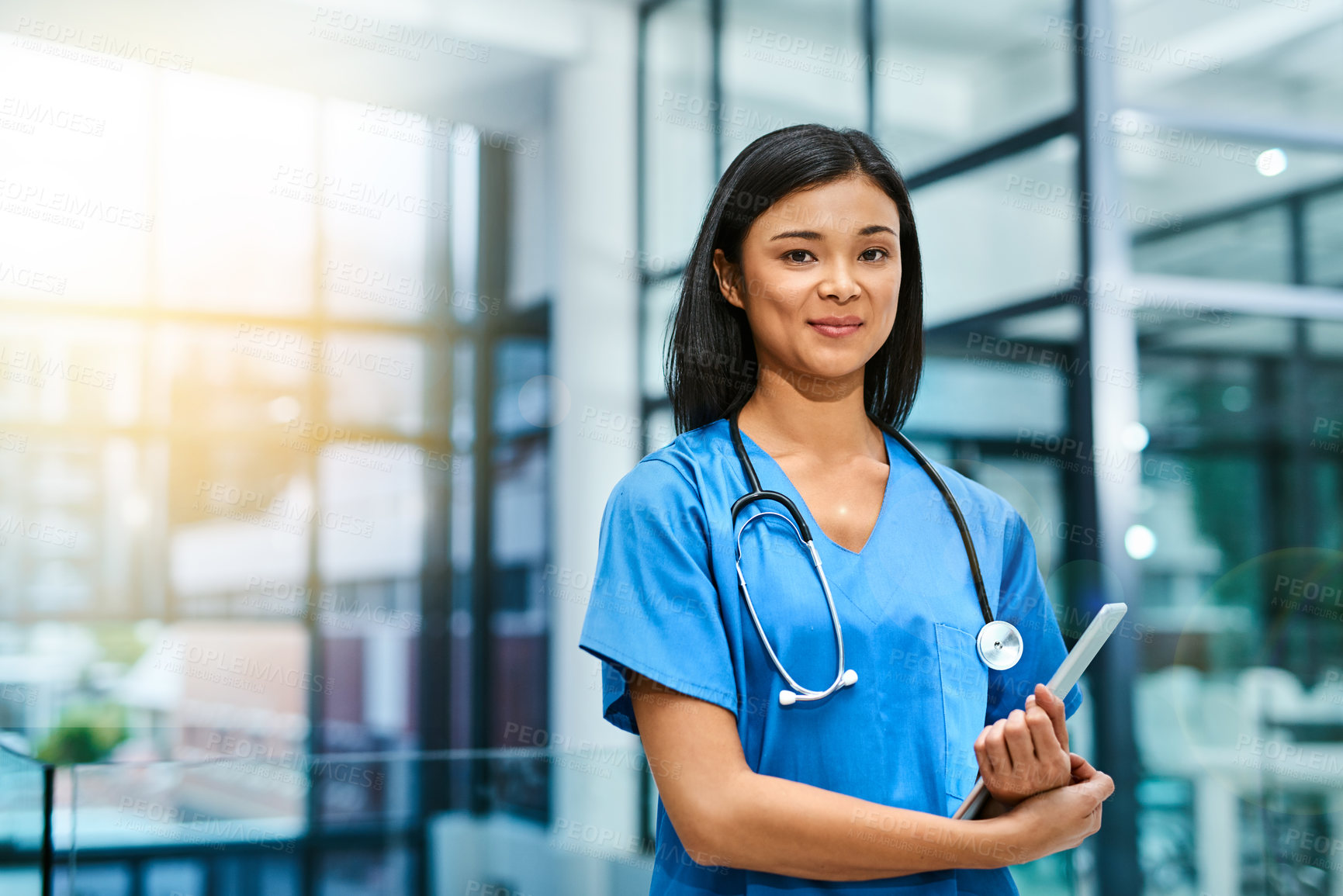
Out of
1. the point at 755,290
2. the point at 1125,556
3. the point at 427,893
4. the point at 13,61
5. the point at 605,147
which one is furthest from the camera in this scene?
the point at 605,147

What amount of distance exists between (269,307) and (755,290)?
5150 mm

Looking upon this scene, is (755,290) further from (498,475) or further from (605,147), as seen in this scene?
(498,475)

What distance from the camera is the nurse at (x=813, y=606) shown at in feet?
2.71

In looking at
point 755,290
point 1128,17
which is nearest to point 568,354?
point 1128,17

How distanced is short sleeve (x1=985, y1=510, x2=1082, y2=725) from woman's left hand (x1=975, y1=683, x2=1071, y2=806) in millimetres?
201

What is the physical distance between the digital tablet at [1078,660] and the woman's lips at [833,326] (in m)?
0.29

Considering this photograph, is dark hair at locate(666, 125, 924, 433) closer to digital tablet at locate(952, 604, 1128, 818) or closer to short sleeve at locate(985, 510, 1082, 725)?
short sleeve at locate(985, 510, 1082, 725)

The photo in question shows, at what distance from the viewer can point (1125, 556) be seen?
10.3ft

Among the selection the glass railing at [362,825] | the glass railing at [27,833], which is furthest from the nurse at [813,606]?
the glass railing at [362,825]

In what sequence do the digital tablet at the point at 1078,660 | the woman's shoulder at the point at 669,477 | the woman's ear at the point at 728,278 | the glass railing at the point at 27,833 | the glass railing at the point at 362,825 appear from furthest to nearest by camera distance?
the glass railing at the point at 362,825 < the glass railing at the point at 27,833 < the woman's ear at the point at 728,278 < the woman's shoulder at the point at 669,477 < the digital tablet at the point at 1078,660

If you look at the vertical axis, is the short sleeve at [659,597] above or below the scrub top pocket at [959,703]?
above

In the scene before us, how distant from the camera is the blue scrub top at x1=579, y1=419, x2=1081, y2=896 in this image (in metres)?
0.87

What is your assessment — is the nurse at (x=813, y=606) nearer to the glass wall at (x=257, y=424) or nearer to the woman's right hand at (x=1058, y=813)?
the woman's right hand at (x=1058, y=813)

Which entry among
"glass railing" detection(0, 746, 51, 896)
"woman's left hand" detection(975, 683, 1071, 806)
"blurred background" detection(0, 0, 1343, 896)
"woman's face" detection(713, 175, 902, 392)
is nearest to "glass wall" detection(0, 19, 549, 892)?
"blurred background" detection(0, 0, 1343, 896)
